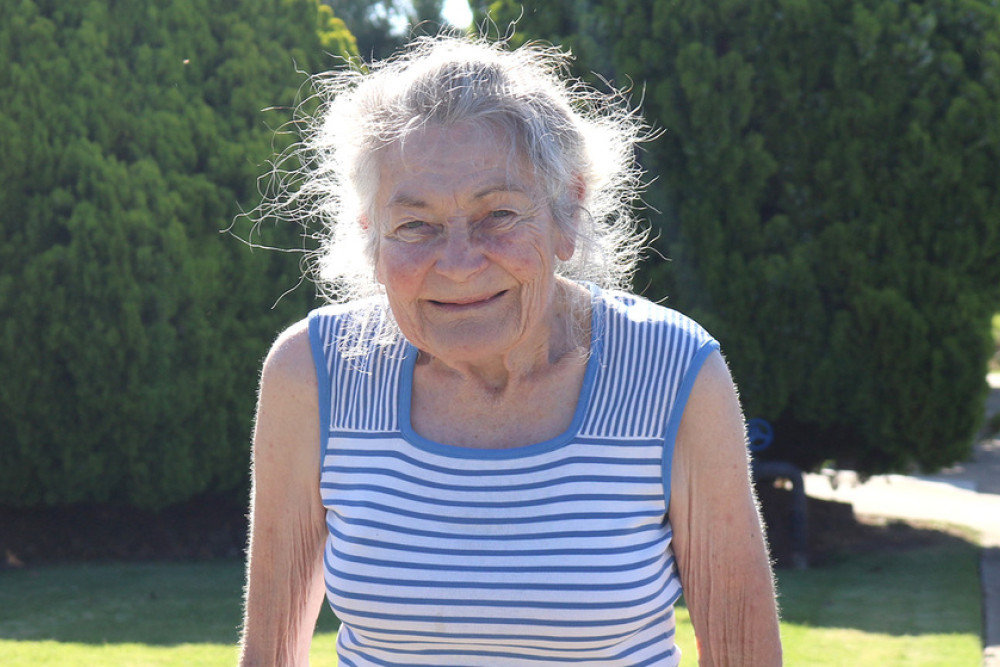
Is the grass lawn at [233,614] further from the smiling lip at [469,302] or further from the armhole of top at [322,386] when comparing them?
the smiling lip at [469,302]

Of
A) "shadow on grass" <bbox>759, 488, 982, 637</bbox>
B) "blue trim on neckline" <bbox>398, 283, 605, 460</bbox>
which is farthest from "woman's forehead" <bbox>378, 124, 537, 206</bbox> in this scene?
"shadow on grass" <bbox>759, 488, 982, 637</bbox>

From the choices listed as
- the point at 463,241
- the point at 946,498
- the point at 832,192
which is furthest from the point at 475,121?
the point at 946,498

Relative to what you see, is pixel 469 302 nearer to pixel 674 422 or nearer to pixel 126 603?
pixel 674 422

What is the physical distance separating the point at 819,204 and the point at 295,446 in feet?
13.8

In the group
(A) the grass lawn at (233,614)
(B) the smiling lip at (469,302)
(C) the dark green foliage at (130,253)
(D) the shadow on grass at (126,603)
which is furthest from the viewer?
(C) the dark green foliage at (130,253)

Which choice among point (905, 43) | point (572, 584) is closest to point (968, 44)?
point (905, 43)

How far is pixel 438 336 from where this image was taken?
206 centimetres

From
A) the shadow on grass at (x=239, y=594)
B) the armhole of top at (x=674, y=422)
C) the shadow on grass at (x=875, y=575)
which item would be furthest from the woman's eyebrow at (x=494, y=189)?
the shadow on grass at (x=875, y=575)

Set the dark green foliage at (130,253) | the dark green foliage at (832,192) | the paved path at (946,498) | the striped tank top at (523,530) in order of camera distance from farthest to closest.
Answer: the paved path at (946,498) → the dark green foliage at (130,253) → the dark green foliage at (832,192) → the striped tank top at (523,530)

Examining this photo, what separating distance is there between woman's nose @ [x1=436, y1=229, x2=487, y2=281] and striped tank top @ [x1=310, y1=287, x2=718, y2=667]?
30cm

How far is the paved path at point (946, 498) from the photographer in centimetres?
637

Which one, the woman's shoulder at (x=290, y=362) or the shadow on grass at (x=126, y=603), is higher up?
the woman's shoulder at (x=290, y=362)

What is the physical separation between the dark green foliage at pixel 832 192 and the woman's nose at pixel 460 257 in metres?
3.92

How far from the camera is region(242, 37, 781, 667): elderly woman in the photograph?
1944 mm
